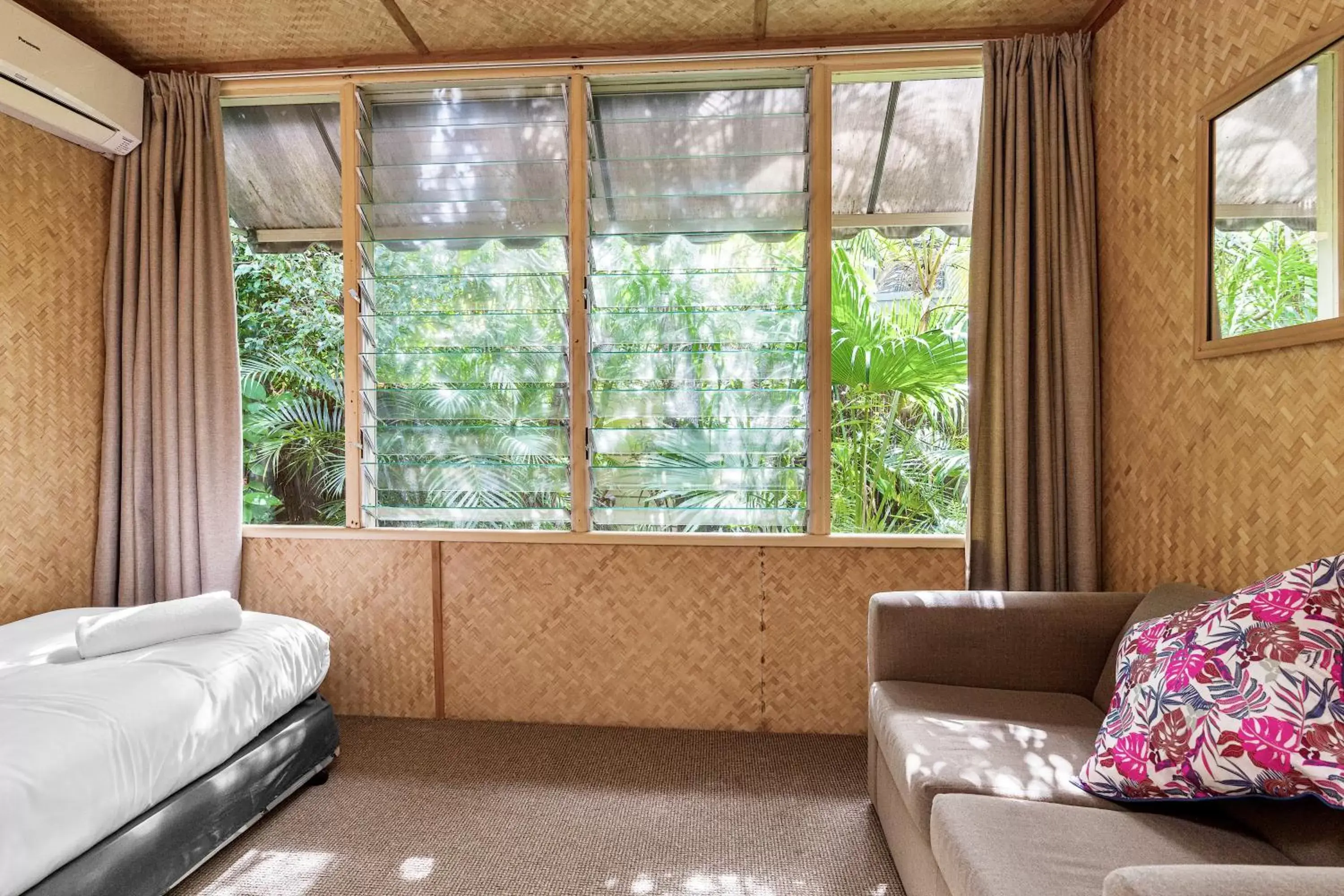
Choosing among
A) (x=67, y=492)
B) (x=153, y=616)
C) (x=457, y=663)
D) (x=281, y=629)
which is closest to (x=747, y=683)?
(x=457, y=663)

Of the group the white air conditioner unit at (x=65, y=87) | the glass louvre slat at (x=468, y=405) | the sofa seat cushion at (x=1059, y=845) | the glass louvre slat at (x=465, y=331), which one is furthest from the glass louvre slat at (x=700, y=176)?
the sofa seat cushion at (x=1059, y=845)

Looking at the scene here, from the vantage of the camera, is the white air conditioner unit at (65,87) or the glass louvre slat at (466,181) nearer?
the white air conditioner unit at (65,87)

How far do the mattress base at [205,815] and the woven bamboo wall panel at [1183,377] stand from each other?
2.65 m

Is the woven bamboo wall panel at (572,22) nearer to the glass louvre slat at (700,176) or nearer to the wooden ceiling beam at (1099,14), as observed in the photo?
the glass louvre slat at (700,176)

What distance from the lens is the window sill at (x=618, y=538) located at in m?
2.75

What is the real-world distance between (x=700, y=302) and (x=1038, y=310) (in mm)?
1186

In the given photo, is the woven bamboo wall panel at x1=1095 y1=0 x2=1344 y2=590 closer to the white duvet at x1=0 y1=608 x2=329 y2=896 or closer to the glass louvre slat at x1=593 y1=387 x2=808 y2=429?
the glass louvre slat at x1=593 y1=387 x2=808 y2=429

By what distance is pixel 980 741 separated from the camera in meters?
1.73

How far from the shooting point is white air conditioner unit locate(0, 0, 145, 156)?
7.94ft

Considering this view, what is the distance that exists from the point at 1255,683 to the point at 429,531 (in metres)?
2.54

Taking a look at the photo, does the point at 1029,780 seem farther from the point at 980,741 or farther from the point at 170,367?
the point at 170,367

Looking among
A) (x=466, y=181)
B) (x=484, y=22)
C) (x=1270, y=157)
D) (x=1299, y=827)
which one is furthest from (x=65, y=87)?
(x=1299, y=827)

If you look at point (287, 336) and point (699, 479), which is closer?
point (699, 479)

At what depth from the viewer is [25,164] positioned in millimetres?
2650
